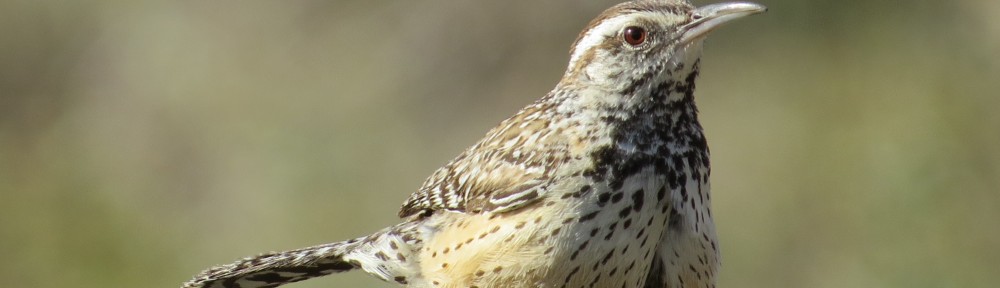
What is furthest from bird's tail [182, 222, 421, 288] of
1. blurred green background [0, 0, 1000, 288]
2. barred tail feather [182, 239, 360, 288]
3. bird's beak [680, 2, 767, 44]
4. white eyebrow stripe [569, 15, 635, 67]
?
blurred green background [0, 0, 1000, 288]

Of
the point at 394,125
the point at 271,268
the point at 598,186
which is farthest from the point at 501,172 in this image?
the point at 394,125

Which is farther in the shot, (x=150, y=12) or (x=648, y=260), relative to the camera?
(x=150, y=12)

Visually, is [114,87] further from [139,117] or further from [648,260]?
[648,260]

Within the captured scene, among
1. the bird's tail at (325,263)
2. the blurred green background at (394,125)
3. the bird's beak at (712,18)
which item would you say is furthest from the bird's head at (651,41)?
the blurred green background at (394,125)

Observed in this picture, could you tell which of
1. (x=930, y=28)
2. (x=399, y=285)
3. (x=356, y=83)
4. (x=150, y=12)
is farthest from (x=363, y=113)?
(x=399, y=285)

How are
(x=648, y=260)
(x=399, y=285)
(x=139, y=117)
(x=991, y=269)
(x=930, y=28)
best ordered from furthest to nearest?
1. (x=139, y=117)
2. (x=930, y=28)
3. (x=991, y=269)
4. (x=399, y=285)
5. (x=648, y=260)

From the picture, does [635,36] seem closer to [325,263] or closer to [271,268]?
[325,263]

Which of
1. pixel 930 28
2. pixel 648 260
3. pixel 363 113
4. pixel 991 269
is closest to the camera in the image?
pixel 648 260
